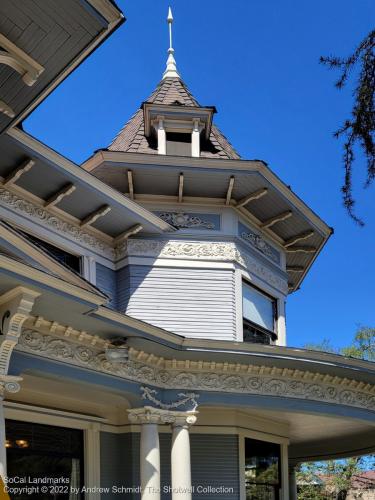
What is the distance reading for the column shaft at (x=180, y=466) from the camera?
1043 cm

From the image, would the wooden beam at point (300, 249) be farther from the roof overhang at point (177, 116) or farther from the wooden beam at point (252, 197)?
the roof overhang at point (177, 116)

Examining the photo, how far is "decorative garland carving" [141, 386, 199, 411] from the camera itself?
10594 mm

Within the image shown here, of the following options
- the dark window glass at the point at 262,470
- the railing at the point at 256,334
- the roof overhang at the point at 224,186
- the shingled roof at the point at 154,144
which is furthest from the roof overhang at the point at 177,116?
the dark window glass at the point at 262,470

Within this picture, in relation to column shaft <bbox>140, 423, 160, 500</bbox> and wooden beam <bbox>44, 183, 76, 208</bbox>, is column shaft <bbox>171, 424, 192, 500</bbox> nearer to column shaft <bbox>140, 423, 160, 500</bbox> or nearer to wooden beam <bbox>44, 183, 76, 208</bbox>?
column shaft <bbox>140, 423, 160, 500</bbox>

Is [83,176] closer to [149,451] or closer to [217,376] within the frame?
[217,376]

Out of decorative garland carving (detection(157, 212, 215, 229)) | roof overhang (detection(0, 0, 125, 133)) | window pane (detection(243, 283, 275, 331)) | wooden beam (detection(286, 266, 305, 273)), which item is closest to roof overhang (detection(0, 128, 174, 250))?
decorative garland carving (detection(157, 212, 215, 229))

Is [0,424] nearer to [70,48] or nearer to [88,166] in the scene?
[70,48]

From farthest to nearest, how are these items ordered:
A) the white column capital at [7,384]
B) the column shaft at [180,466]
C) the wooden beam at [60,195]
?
the wooden beam at [60,195], the column shaft at [180,466], the white column capital at [7,384]

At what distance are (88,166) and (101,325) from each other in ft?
14.9

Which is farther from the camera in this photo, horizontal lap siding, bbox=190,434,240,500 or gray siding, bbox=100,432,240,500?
horizontal lap siding, bbox=190,434,240,500

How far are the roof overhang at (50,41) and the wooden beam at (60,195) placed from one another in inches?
135

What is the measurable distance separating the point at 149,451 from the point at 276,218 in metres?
5.93

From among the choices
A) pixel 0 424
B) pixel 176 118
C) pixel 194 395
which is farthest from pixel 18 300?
pixel 176 118

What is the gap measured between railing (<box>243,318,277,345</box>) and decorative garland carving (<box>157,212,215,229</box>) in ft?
6.45
